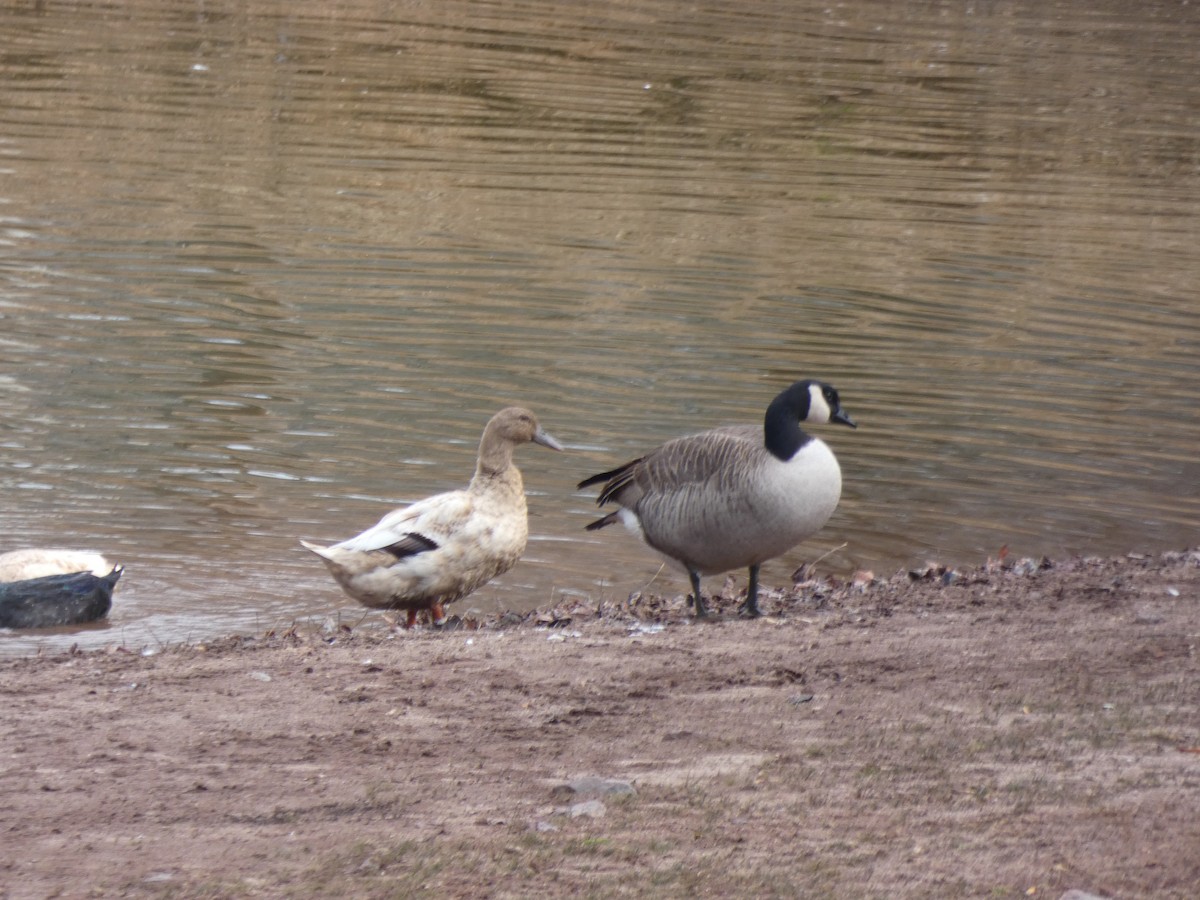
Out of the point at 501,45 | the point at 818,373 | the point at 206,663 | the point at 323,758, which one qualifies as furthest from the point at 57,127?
the point at 323,758

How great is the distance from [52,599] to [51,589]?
0.15 ft

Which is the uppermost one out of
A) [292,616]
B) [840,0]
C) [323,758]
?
[840,0]

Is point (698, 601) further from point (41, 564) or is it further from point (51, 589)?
point (41, 564)

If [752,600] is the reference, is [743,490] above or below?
above

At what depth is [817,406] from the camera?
313 inches

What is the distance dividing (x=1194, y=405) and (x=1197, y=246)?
601 centimetres

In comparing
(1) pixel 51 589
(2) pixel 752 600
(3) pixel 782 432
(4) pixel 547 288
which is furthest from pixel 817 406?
(4) pixel 547 288

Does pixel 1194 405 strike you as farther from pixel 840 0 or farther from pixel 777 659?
pixel 840 0

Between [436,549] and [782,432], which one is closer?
[782,432]

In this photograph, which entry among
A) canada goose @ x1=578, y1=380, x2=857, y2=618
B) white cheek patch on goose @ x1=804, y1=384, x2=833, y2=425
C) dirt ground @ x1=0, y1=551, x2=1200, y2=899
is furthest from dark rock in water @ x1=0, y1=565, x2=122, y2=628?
white cheek patch on goose @ x1=804, y1=384, x2=833, y2=425

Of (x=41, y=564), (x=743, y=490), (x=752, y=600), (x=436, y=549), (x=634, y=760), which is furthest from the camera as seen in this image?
(x=41, y=564)

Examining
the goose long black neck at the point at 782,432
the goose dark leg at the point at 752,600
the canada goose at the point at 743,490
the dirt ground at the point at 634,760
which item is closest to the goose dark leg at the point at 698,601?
the canada goose at the point at 743,490

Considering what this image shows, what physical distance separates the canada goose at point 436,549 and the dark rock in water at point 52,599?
1063 mm

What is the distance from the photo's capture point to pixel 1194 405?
12523mm
